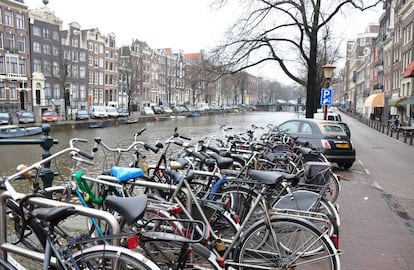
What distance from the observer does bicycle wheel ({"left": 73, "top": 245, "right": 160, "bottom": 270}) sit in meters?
2.04

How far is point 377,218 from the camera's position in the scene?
5645mm

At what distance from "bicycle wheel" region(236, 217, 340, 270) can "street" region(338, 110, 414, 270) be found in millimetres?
1155

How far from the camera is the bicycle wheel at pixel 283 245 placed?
2936 millimetres

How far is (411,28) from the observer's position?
97.9ft

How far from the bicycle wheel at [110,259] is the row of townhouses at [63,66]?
28.2 meters

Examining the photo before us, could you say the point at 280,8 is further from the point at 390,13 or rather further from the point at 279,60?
the point at 390,13

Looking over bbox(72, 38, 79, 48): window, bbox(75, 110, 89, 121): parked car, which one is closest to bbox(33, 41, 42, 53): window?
bbox(72, 38, 79, 48): window

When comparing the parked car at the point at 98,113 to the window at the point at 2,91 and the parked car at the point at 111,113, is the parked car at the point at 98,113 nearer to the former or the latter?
the parked car at the point at 111,113

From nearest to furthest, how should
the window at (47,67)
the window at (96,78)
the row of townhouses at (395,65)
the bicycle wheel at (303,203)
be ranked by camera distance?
1. the bicycle wheel at (303,203)
2. the row of townhouses at (395,65)
3. the window at (47,67)
4. the window at (96,78)

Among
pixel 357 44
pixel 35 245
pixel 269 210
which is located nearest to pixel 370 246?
pixel 269 210

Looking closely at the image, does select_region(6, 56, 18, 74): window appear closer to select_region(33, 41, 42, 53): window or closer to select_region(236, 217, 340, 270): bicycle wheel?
select_region(33, 41, 42, 53): window

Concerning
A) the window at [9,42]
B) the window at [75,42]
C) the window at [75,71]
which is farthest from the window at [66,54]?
the window at [9,42]

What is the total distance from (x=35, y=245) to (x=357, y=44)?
8942 centimetres

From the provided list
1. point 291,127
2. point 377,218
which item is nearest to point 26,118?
point 291,127
